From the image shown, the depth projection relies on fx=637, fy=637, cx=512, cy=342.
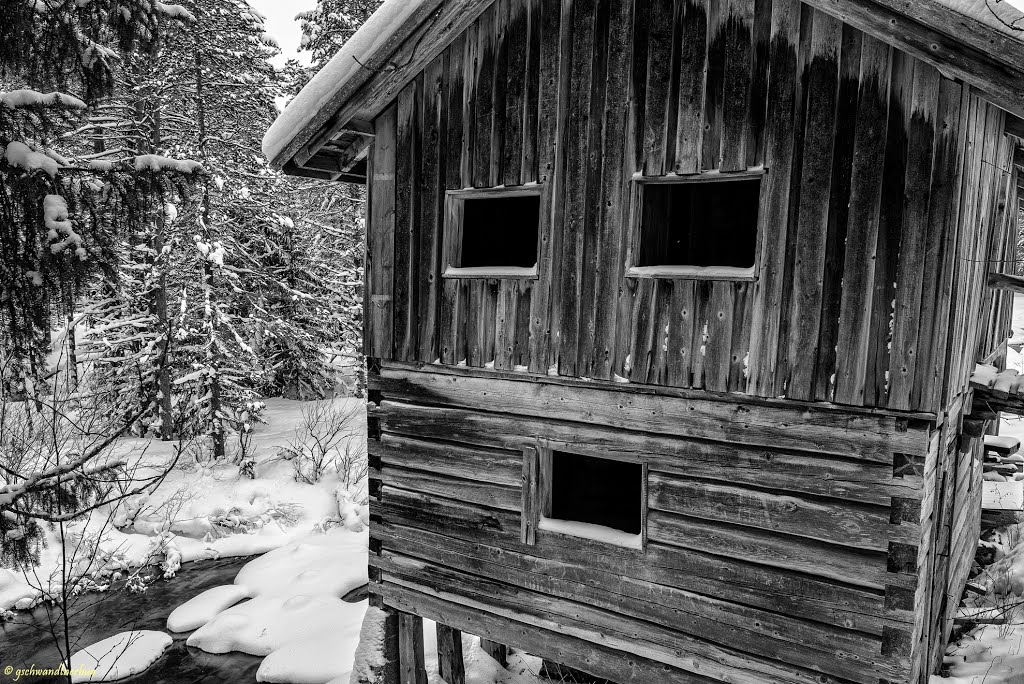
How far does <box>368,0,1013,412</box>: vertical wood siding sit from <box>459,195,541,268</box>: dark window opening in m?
0.98

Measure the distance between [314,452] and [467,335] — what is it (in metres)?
13.6

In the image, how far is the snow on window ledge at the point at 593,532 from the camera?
5520 mm

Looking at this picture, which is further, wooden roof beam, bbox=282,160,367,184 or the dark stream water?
the dark stream water

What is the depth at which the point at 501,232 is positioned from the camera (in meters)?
7.43

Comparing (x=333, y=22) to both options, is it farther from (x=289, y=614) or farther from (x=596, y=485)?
(x=596, y=485)

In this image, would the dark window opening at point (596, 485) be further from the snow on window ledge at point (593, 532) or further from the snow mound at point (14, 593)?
the snow mound at point (14, 593)

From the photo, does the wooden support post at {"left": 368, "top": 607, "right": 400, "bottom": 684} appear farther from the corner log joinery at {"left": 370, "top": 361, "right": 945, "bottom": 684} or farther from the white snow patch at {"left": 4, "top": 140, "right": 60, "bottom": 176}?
the white snow patch at {"left": 4, "top": 140, "right": 60, "bottom": 176}

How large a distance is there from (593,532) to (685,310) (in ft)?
7.11

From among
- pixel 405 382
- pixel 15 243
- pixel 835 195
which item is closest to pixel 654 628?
pixel 405 382

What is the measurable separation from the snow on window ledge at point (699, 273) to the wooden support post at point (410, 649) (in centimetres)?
466

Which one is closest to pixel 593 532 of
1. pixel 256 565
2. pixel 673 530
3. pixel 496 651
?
pixel 673 530

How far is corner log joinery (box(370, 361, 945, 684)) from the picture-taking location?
4590 mm

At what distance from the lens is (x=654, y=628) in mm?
5426

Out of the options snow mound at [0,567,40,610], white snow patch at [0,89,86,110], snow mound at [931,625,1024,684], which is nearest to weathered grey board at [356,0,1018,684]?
snow mound at [931,625,1024,684]
